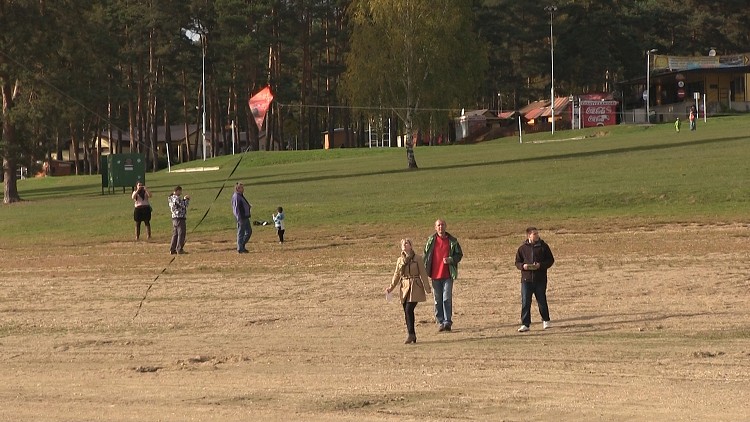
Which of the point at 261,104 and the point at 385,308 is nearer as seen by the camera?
the point at 385,308

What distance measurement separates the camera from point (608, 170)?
4400 cm

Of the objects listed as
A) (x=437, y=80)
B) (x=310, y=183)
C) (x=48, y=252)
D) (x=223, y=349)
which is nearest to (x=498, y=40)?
(x=437, y=80)

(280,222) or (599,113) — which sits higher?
(599,113)

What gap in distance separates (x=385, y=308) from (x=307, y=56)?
242 ft

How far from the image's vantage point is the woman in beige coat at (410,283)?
52.9 feet

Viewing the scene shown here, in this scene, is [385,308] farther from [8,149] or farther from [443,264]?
[8,149]

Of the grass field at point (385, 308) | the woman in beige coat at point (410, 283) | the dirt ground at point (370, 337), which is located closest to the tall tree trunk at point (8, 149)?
the grass field at point (385, 308)

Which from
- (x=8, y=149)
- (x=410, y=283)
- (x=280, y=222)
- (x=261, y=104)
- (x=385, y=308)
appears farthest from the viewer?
(x=261, y=104)

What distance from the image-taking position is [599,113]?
88250 millimetres

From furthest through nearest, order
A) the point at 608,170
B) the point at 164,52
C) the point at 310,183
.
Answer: the point at 164,52 < the point at 310,183 < the point at 608,170

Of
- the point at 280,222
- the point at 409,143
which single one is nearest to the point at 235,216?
the point at 280,222

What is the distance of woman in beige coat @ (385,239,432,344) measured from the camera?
1612 cm

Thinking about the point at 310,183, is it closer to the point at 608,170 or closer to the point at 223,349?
the point at 608,170

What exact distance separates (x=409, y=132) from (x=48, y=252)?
2769 cm
